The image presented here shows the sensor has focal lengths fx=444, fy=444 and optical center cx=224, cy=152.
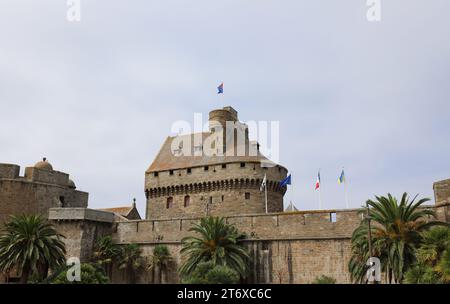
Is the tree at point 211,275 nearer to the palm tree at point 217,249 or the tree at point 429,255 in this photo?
the palm tree at point 217,249

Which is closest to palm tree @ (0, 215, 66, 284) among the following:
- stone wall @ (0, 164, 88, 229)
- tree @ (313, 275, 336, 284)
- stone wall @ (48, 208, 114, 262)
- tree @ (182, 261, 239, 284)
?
stone wall @ (48, 208, 114, 262)

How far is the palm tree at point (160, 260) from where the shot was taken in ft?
97.3

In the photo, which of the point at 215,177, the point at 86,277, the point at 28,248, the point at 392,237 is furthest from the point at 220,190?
the point at 392,237

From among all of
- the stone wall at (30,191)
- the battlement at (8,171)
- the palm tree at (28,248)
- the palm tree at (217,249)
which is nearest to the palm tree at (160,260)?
the palm tree at (217,249)

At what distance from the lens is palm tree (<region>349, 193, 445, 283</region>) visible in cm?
2108

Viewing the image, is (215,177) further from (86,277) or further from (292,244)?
(86,277)

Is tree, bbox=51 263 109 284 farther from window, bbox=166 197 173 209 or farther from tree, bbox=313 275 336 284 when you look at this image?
window, bbox=166 197 173 209

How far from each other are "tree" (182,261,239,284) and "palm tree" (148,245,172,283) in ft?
17.4

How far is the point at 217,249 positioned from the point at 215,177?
15.1 m

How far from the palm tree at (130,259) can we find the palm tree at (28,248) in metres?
4.49

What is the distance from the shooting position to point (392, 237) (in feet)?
71.5
